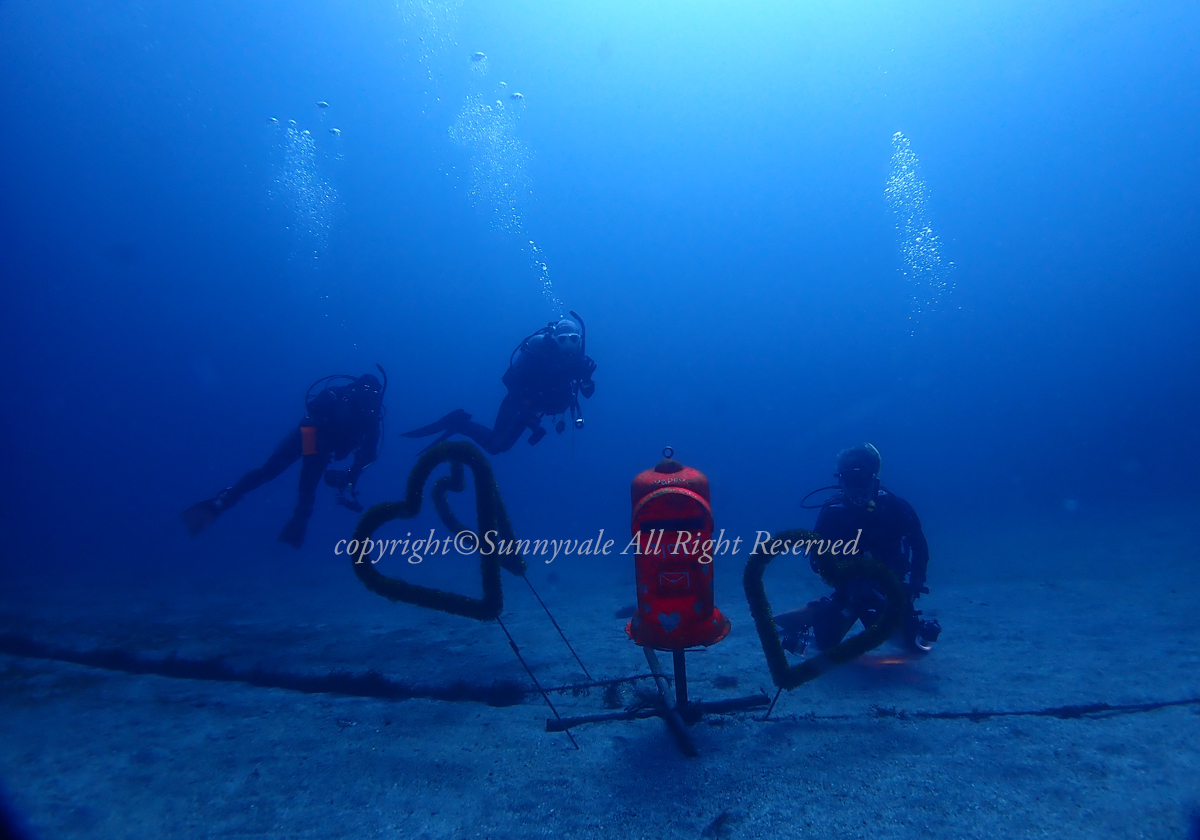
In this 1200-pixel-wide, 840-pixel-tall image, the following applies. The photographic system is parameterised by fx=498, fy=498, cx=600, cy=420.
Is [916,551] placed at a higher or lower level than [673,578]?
higher

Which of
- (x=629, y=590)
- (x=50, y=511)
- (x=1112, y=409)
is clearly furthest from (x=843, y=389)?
(x=50, y=511)

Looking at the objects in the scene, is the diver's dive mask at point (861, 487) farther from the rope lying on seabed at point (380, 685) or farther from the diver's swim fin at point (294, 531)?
the diver's swim fin at point (294, 531)

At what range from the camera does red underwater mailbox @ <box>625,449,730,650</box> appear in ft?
10.2

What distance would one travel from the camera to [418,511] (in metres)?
3.61

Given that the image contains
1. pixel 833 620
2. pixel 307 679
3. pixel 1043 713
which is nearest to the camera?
pixel 1043 713

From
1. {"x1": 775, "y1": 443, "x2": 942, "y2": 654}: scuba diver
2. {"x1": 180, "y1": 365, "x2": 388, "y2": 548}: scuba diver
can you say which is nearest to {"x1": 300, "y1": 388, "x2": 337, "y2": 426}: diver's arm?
{"x1": 180, "y1": 365, "x2": 388, "y2": 548}: scuba diver

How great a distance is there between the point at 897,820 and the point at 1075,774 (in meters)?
1.19

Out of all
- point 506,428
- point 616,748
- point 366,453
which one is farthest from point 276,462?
point 616,748

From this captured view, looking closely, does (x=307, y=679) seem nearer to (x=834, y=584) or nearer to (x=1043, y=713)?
(x=834, y=584)

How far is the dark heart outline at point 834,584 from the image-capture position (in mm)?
3154

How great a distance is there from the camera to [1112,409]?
69062 mm

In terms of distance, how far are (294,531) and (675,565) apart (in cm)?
717

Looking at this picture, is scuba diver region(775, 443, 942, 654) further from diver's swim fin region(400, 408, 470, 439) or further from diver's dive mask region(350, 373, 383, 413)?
diver's dive mask region(350, 373, 383, 413)

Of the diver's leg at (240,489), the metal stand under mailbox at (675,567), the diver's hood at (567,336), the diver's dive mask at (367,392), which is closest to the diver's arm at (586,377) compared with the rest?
the diver's hood at (567,336)
